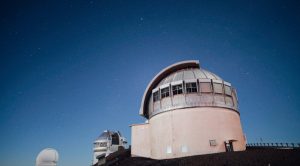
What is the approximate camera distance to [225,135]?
1933 cm

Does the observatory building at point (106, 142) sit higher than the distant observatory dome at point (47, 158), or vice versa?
the observatory building at point (106, 142)

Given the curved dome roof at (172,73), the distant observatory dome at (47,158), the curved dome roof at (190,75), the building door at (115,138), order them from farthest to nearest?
the building door at (115,138)
the distant observatory dome at (47,158)
the curved dome roof at (172,73)
the curved dome roof at (190,75)

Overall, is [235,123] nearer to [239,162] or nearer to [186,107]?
[186,107]

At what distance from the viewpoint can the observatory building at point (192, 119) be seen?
19.0 metres

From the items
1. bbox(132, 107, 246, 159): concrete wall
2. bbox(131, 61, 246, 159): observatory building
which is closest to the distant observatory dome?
bbox(131, 61, 246, 159): observatory building

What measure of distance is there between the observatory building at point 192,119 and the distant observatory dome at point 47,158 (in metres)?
21.1

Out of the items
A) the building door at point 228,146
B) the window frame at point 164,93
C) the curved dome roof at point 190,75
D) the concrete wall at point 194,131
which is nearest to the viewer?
the concrete wall at point 194,131

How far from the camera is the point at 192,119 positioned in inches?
771

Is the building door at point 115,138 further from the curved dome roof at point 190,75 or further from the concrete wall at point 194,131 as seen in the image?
the curved dome roof at point 190,75

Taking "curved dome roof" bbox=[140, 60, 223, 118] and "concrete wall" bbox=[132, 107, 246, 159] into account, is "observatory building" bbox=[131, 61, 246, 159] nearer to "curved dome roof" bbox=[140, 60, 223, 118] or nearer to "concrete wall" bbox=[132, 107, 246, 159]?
"concrete wall" bbox=[132, 107, 246, 159]

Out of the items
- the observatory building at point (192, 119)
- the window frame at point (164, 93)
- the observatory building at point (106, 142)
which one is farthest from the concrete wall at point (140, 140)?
the observatory building at point (106, 142)

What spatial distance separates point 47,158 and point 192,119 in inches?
1194

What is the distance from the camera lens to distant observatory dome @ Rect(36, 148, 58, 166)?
117ft

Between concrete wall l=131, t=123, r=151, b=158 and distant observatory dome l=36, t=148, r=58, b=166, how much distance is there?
20.9 m
